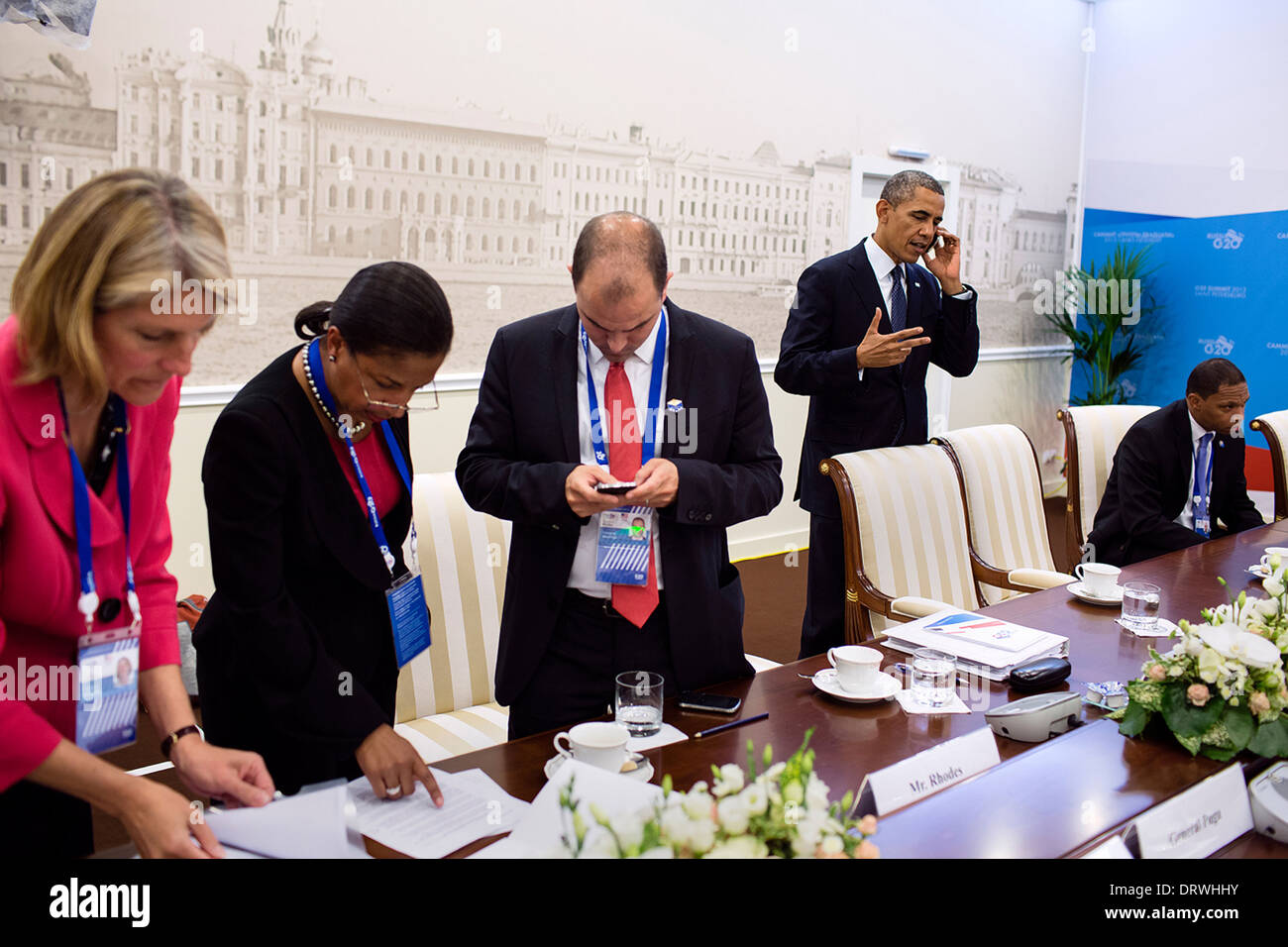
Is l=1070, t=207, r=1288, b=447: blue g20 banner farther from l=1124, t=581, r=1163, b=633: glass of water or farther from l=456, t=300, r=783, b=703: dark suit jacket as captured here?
l=456, t=300, r=783, b=703: dark suit jacket

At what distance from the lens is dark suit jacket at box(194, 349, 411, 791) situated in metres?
1.52

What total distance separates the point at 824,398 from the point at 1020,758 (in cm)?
211

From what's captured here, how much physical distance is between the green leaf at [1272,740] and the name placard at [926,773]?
1.30 feet

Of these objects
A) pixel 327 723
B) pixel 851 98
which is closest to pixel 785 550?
pixel 851 98

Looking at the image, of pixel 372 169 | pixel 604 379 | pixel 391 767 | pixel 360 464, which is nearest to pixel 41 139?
Answer: pixel 372 169

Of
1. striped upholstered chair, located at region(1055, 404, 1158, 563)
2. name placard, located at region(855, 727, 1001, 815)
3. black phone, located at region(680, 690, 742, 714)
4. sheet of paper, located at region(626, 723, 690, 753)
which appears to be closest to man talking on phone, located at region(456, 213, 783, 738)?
black phone, located at region(680, 690, 742, 714)

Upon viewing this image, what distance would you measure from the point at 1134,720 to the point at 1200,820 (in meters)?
0.34

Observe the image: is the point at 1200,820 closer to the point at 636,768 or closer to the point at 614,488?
the point at 636,768

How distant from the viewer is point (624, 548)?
1995 millimetres

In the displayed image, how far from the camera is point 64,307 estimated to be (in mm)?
1205

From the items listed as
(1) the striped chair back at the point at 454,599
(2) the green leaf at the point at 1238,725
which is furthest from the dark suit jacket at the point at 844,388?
(2) the green leaf at the point at 1238,725

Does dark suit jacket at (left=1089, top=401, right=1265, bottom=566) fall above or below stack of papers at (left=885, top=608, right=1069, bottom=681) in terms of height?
above

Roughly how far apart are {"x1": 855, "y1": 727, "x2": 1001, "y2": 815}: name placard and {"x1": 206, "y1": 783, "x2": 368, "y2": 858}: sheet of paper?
63cm

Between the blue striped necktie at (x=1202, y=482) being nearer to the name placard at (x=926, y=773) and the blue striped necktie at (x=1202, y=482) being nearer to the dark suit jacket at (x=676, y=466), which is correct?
the dark suit jacket at (x=676, y=466)
